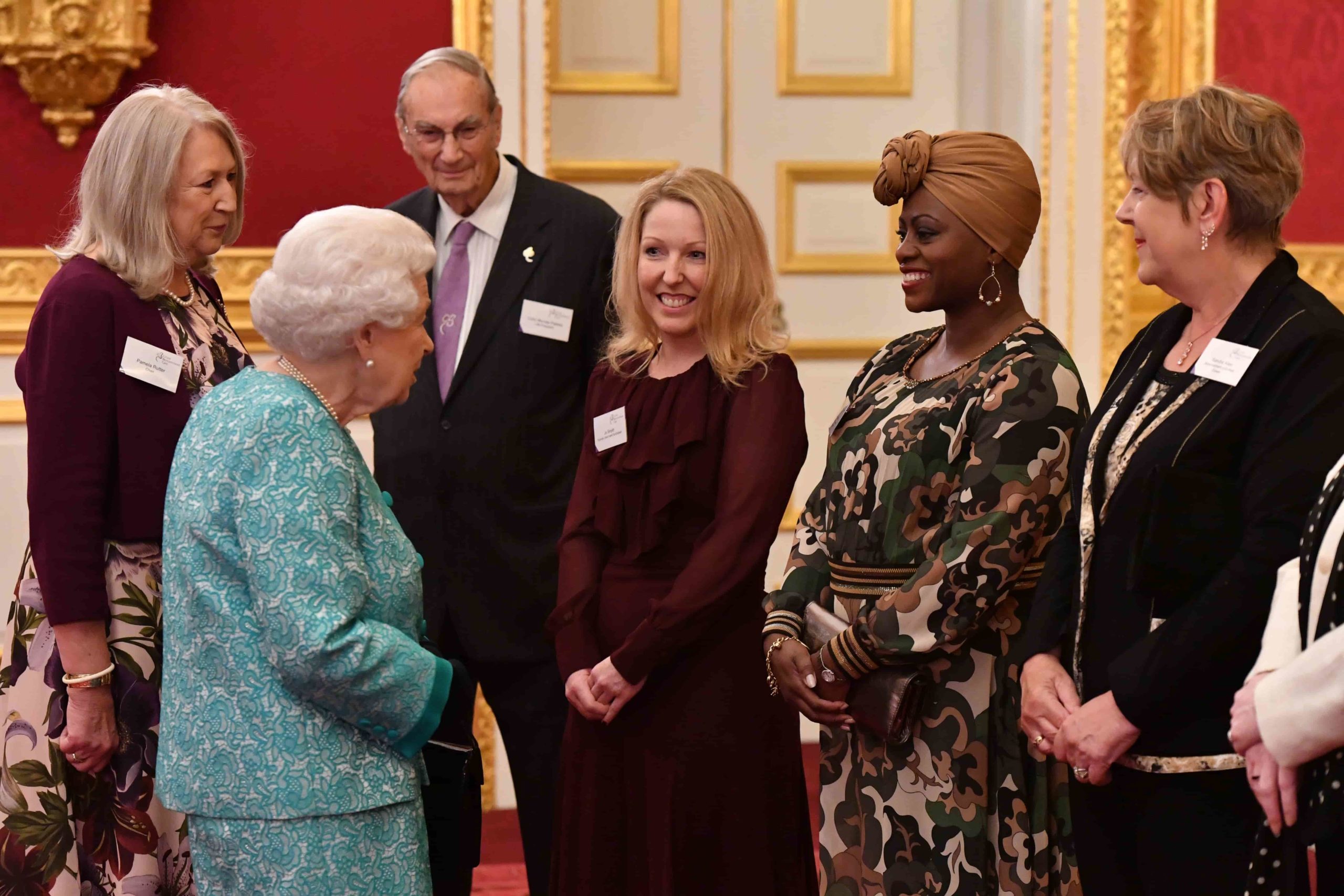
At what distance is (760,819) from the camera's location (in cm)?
243

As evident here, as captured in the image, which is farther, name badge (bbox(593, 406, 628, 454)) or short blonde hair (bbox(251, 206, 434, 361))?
name badge (bbox(593, 406, 628, 454))

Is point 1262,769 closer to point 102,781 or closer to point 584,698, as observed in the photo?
point 584,698

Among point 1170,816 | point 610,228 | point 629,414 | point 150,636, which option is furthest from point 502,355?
point 1170,816

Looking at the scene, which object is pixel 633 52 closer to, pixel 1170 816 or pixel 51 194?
pixel 51 194

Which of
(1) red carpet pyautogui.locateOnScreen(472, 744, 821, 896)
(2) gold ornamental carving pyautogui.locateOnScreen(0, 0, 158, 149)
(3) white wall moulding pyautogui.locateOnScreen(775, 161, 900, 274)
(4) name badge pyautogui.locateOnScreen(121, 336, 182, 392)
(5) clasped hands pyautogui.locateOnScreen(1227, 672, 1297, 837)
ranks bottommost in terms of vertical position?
(1) red carpet pyautogui.locateOnScreen(472, 744, 821, 896)

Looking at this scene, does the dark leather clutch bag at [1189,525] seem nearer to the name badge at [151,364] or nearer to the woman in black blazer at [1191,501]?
the woman in black blazer at [1191,501]

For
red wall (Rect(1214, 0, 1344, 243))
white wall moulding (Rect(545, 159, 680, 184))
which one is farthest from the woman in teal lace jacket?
red wall (Rect(1214, 0, 1344, 243))

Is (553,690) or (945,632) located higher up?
(945,632)

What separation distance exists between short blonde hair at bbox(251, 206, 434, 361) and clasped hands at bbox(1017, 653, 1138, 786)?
3.33ft

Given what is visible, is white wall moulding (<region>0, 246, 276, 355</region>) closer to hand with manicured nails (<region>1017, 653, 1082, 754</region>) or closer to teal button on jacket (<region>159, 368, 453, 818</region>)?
teal button on jacket (<region>159, 368, 453, 818</region>)

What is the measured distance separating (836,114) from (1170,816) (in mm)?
3377

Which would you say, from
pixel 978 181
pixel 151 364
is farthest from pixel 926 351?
pixel 151 364

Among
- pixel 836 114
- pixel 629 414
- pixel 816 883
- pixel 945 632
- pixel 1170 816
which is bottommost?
pixel 816 883

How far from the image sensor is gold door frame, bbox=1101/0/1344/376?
452cm
